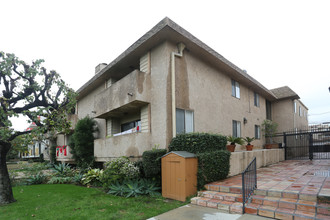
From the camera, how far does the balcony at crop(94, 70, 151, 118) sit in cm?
980

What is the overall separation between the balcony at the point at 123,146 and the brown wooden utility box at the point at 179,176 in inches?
86.7

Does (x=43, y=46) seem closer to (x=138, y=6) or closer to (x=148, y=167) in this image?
(x=138, y=6)

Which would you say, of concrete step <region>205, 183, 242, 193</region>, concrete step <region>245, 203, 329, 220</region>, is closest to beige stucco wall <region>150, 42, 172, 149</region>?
concrete step <region>205, 183, 242, 193</region>

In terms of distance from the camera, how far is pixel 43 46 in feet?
30.2

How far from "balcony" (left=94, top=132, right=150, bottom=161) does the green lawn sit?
7.77ft

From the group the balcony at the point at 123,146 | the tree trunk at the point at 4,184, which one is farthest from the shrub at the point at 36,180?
the tree trunk at the point at 4,184

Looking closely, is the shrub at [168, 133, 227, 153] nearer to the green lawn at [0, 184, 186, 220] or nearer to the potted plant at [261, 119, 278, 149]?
the green lawn at [0, 184, 186, 220]

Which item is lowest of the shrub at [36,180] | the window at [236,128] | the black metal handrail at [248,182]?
the shrub at [36,180]

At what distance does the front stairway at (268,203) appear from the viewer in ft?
16.9

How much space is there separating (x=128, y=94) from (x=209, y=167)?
4.96m

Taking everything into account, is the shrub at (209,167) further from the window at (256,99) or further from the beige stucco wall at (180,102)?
the window at (256,99)

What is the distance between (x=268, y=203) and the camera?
5875mm

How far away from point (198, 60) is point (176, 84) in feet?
8.35

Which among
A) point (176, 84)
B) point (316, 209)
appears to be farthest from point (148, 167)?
point (316, 209)
